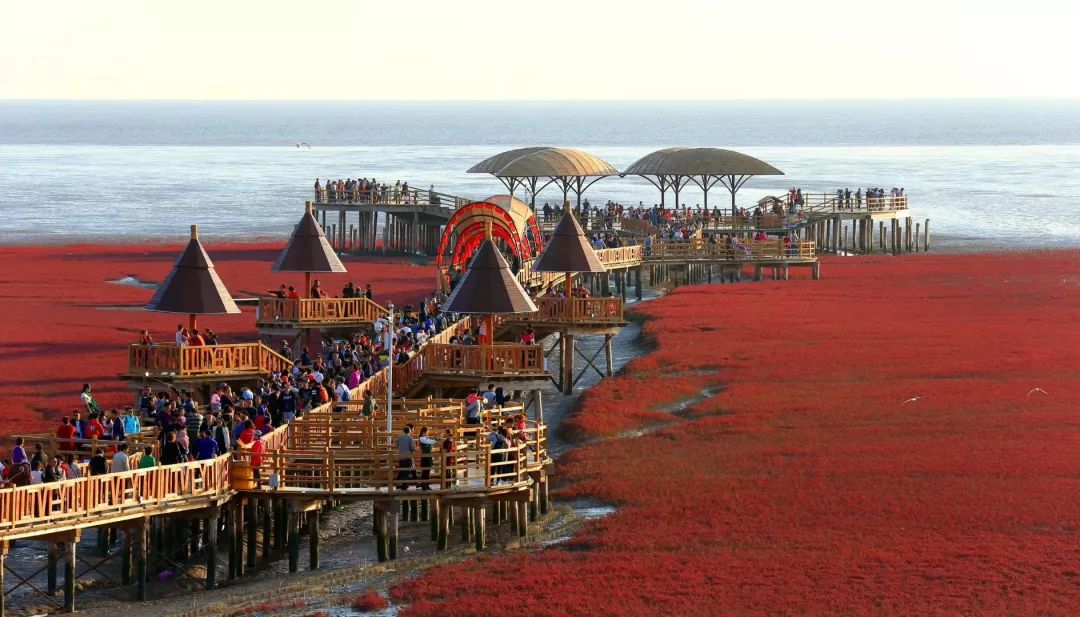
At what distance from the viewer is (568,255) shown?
161ft

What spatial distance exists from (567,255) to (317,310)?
6.75 meters

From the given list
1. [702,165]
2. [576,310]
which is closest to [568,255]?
[576,310]

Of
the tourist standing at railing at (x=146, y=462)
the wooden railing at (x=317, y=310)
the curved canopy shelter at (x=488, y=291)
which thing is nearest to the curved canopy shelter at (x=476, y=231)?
the wooden railing at (x=317, y=310)

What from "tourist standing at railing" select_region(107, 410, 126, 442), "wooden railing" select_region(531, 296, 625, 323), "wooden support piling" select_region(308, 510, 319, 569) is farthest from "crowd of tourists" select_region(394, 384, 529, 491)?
"wooden railing" select_region(531, 296, 625, 323)

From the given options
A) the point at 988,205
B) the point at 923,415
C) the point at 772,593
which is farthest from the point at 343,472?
the point at 988,205

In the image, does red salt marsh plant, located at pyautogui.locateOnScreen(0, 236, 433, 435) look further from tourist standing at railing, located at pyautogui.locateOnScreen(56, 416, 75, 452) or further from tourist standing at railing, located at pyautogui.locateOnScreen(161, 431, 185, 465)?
tourist standing at railing, located at pyautogui.locateOnScreen(161, 431, 185, 465)

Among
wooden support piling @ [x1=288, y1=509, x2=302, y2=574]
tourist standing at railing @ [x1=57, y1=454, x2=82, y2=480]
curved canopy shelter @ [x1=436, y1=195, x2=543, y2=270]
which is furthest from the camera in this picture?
curved canopy shelter @ [x1=436, y1=195, x2=543, y2=270]

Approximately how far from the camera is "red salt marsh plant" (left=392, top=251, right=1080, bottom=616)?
28.2 meters

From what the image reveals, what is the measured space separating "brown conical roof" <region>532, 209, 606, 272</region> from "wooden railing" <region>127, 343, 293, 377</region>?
428 inches

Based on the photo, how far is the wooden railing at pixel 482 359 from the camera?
131 feet

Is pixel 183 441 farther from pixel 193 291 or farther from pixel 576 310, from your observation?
pixel 576 310

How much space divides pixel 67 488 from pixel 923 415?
870 inches

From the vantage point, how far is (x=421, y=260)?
280ft

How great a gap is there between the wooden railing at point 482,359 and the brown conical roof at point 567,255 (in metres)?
8.70
